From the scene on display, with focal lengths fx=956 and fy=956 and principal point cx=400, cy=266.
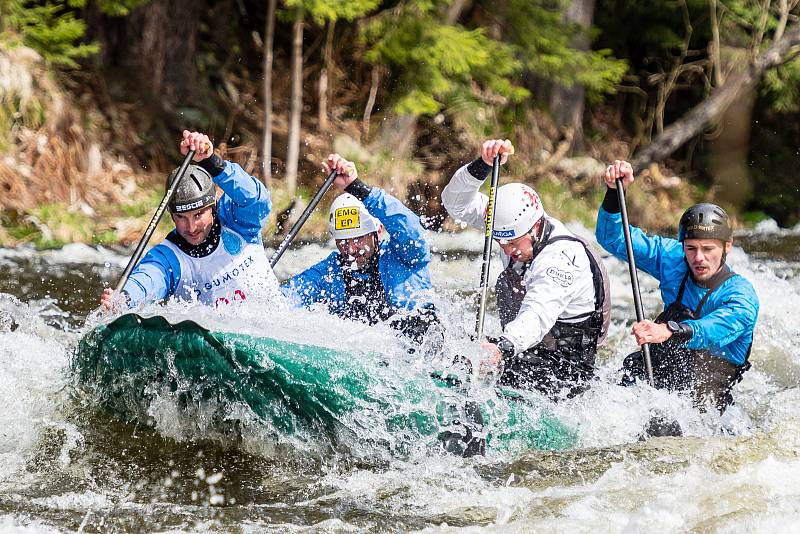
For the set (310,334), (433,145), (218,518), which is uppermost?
(433,145)

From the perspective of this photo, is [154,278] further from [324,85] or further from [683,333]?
[324,85]

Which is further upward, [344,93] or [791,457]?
[344,93]

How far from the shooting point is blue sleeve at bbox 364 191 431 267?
19.3ft

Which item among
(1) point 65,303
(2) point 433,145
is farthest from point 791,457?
(2) point 433,145

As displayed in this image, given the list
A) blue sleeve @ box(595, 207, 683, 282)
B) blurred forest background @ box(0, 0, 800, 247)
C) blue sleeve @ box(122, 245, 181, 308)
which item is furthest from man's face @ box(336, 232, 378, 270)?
blurred forest background @ box(0, 0, 800, 247)

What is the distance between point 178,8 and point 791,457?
37.7 ft

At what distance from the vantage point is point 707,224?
217 inches

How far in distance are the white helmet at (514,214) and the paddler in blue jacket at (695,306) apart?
691 mm

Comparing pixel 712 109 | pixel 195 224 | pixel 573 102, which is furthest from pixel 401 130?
pixel 195 224

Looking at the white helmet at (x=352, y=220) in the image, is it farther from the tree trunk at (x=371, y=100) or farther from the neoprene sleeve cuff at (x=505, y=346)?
the tree trunk at (x=371, y=100)

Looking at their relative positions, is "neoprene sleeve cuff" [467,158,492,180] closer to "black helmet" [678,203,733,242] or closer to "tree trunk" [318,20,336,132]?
"black helmet" [678,203,733,242]

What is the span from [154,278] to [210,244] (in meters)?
0.43

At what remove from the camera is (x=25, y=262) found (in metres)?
9.91

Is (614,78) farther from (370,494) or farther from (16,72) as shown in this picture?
(370,494)
